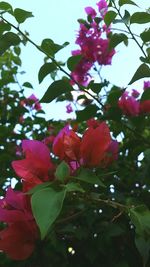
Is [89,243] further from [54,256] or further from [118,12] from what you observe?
[118,12]

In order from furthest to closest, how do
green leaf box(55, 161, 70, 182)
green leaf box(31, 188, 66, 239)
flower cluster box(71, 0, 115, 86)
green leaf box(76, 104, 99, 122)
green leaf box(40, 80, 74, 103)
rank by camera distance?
flower cluster box(71, 0, 115, 86), green leaf box(76, 104, 99, 122), green leaf box(40, 80, 74, 103), green leaf box(55, 161, 70, 182), green leaf box(31, 188, 66, 239)

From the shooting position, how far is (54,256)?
34.1 inches

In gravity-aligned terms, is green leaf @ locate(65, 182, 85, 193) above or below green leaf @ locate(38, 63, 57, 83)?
below

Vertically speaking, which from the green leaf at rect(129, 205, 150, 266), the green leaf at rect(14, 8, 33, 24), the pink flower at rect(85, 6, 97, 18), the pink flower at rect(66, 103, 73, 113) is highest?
the pink flower at rect(85, 6, 97, 18)

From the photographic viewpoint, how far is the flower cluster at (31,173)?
0.73 metres

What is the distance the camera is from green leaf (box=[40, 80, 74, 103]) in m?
1.03

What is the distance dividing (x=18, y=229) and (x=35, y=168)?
0.10 m

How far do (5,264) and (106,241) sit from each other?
0.82 ft

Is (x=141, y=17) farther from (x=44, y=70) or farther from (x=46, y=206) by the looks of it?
(x=46, y=206)

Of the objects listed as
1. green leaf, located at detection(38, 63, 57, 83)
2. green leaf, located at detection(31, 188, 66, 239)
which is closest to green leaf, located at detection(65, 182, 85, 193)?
green leaf, located at detection(31, 188, 66, 239)

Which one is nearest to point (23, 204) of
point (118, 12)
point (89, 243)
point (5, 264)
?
point (89, 243)

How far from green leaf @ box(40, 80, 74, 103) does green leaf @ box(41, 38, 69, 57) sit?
0.37 feet

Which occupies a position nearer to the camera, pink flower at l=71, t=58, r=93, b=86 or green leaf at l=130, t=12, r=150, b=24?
green leaf at l=130, t=12, r=150, b=24

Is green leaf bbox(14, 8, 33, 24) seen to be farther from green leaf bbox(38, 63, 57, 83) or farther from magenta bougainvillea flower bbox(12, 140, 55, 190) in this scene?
magenta bougainvillea flower bbox(12, 140, 55, 190)
